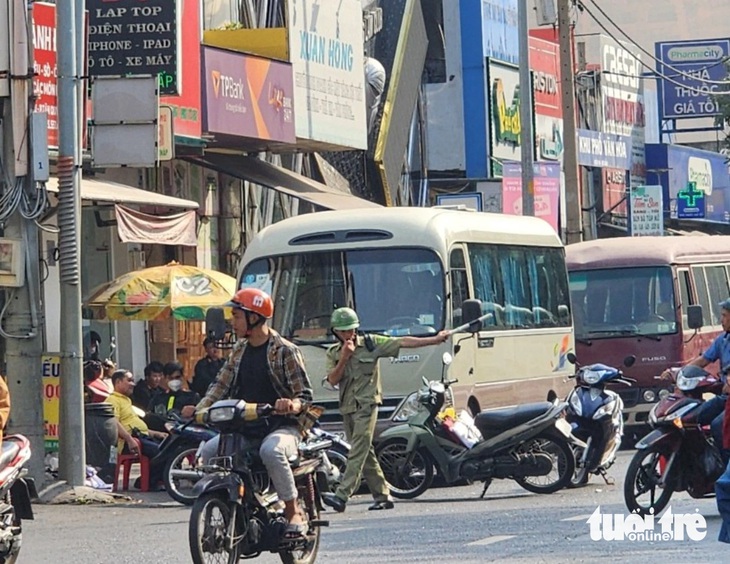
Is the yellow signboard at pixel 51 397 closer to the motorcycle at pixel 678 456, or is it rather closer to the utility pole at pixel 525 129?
the motorcycle at pixel 678 456

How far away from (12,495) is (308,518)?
1774 millimetres

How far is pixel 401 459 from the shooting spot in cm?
1598

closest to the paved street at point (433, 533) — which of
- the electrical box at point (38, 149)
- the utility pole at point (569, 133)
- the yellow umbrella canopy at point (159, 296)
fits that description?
the electrical box at point (38, 149)

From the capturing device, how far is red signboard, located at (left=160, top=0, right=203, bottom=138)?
23.0 metres

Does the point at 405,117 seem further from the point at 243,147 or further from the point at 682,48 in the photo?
the point at 682,48

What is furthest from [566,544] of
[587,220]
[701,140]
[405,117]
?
[701,140]

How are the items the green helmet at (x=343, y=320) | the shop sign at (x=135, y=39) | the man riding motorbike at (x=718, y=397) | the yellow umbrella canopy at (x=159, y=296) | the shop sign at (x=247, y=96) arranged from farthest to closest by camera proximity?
the shop sign at (x=247, y=96) < the shop sign at (x=135, y=39) < the yellow umbrella canopy at (x=159, y=296) < the green helmet at (x=343, y=320) < the man riding motorbike at (x=718, y=397)

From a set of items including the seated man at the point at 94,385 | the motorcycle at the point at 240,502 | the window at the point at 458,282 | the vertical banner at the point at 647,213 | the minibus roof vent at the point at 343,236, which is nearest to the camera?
the motorcycle at the point at 240,502

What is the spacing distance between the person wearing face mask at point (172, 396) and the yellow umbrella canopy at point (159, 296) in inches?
27.3

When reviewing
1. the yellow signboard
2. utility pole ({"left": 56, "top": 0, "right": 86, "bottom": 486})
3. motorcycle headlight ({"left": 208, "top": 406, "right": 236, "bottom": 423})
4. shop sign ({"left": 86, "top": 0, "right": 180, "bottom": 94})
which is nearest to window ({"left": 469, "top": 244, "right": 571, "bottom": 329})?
utility pole ({"left": 56, "top": 0, "right": 86, "bottom": 486})

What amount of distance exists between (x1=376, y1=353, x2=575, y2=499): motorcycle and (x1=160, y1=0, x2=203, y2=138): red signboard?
797 cm

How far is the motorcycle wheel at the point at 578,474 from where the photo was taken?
15938 mm

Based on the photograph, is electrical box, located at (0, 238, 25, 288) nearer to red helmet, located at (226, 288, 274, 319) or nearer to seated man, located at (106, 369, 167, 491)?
seated man, located at (106, 369, 167, 491)

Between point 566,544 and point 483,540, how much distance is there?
692mm
